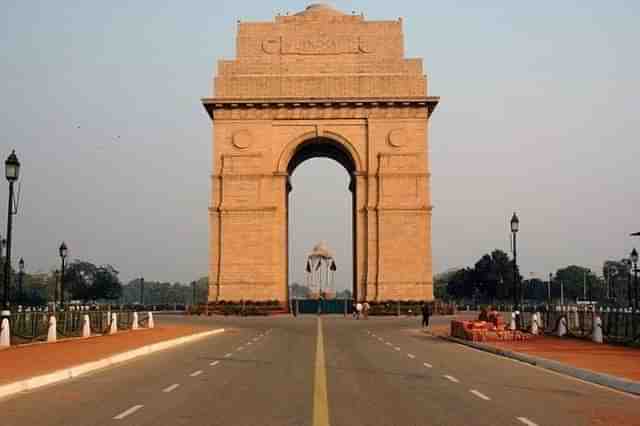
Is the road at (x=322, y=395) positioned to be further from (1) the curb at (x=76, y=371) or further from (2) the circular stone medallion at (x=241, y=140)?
(2) the circular stone medallion at (x=241, y=140)

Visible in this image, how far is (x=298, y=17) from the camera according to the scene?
75250 millimetres

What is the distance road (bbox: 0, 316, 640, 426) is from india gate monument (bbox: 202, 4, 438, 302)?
43.1 m

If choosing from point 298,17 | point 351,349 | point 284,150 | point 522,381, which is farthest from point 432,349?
point 298,17

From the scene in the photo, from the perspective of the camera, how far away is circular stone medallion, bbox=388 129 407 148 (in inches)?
2820

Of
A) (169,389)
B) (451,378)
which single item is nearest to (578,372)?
(451,378)

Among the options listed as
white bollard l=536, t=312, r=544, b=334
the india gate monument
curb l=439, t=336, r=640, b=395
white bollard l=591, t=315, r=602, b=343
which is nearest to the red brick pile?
white bollard l=591, t=315, r=602, b=343

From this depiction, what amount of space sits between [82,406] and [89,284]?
6149 inches

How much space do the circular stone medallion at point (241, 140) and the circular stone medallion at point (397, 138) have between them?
1162 cm

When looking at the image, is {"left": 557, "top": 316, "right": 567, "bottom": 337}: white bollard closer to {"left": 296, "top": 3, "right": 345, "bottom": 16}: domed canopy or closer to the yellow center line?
the yellow center line

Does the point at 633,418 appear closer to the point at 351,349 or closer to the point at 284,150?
the point at 351,349

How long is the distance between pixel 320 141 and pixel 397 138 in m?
6.92

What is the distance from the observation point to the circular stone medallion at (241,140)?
71500 mm

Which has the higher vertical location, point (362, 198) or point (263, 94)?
point (263, 94)

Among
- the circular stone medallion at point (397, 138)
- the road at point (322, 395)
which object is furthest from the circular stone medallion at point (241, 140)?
the road at point (322, 395)
